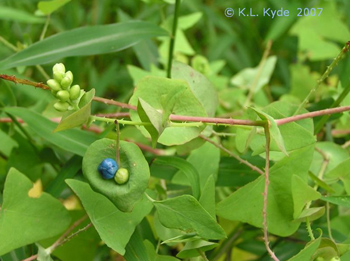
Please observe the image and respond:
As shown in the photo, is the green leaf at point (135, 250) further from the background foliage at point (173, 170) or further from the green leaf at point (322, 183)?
the green leaf at point (322, 183)

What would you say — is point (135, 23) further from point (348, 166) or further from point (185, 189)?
point (348, 166)

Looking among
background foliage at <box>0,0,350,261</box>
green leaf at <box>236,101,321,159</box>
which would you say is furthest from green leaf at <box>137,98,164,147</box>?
green leaf at <box>236,101,321,159</box>

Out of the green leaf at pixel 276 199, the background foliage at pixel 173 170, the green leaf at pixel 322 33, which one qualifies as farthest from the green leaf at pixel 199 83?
the green leaf at pixel 322 33

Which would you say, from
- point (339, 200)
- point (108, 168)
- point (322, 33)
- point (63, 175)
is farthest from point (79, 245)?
point (322, 33)

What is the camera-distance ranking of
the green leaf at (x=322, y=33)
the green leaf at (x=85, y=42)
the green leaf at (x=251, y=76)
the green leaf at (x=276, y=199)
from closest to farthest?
the green leaf at (x=276, y=199), the green leaf at (x=85, y=42), the green leaf at (x=251, y=76), the green leaf at (x=322, y=33)

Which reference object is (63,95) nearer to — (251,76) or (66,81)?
(66,81)

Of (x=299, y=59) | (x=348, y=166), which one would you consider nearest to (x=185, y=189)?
(x=348, y=166)

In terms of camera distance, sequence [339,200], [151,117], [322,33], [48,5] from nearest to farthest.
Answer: [151,117] → [339,200] → [48,5] → [322,33]
